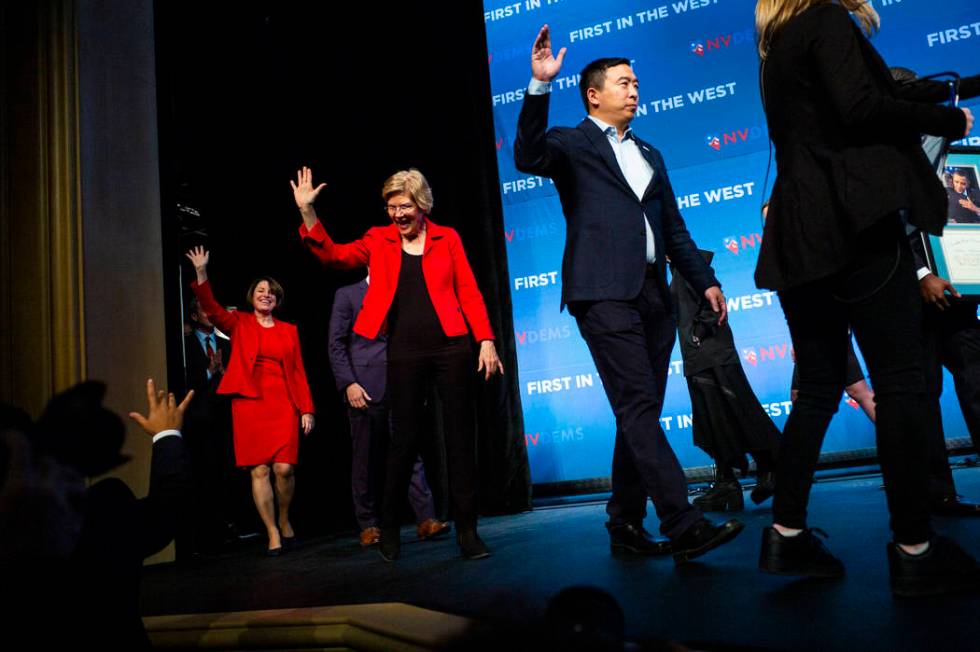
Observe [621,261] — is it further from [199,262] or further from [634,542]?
[199,262]

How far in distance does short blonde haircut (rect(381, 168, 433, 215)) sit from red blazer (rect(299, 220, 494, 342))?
151 mm

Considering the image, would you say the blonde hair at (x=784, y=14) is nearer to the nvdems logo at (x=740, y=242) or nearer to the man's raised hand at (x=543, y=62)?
the man's raised hand at (x=543, y=62)

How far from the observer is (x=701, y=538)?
227cm

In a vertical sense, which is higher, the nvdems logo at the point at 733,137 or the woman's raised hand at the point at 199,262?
the nvdems logo at the point at 733,137

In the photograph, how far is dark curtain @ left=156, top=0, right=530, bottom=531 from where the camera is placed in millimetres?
5699

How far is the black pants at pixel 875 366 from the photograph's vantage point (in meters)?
1.70

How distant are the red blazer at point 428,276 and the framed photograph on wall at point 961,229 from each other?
5.96 feet

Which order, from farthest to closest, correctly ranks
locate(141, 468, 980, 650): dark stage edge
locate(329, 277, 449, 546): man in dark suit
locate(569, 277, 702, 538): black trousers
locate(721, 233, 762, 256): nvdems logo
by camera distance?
locate(721, 233, 762, 256): nvdems logo, locate(329, 277, 449, 546): man in dark suit, locate(569, 277, 702, 538): black trousers, locate(141, 468, 980, 650): dark stage edge

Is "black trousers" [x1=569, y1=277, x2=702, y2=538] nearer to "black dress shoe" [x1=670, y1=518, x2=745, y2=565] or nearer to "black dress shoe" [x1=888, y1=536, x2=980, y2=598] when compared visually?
"black dress shoe" [x1=670, y1=518, x2=745, y2=565]

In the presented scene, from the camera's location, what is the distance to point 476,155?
5.86 meters

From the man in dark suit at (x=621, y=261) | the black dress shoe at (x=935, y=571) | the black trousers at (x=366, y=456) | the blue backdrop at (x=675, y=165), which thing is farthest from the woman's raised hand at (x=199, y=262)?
the black dress shoe at (x=935, y=571)

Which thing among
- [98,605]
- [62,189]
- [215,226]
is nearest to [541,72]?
[98,605]

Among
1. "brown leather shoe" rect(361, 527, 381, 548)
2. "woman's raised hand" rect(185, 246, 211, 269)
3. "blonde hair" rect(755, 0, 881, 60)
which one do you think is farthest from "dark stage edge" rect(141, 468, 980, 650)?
"woman's raised hand" rect(185, 246, 211, 269)

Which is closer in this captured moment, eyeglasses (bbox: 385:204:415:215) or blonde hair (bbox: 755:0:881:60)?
blonde hair (bbox: 755:0:881:60)
